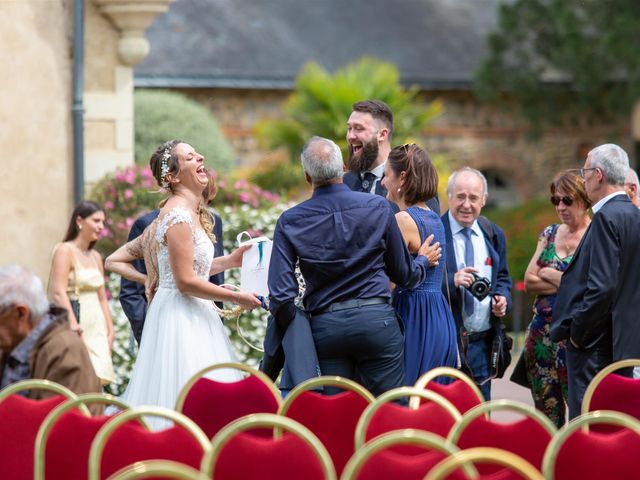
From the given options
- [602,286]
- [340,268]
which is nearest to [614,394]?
[602,286]

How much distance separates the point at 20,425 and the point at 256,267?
2.09m

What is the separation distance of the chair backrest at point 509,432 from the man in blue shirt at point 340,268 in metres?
1.42

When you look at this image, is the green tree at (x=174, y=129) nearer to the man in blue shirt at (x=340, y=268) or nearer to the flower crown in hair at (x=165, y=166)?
the flower crown in hair at (x=165, y=166)

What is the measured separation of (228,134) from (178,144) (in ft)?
61.9

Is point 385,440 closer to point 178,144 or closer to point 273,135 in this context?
point 178,144

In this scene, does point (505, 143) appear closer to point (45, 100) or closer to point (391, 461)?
point (45, 100)

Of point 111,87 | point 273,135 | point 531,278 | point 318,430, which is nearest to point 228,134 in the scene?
point 273,135

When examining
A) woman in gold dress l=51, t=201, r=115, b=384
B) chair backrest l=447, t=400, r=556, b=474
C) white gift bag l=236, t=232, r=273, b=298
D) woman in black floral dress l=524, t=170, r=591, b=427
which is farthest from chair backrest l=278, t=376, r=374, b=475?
woman in gold dress l=51, t=201, r=115, b=384

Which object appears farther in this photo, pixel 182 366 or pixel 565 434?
pixel 182 366

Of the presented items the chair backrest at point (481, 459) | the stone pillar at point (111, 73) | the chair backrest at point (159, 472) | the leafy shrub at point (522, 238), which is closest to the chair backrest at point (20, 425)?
the chair backrest at point (159, 472)

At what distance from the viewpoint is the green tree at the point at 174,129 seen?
20625 mm

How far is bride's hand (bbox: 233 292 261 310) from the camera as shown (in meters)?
6.56

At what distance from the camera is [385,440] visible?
4285 mm

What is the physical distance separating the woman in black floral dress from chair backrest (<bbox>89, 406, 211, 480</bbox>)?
A: 3.48 m
